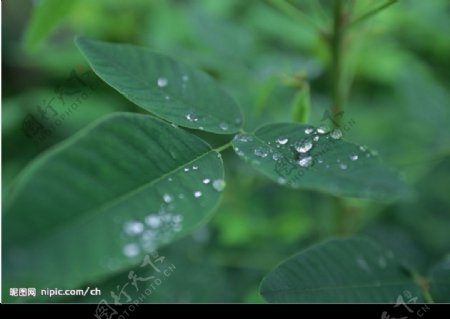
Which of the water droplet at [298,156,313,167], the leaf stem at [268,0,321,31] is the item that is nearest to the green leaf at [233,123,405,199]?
the water droplet at [298,156,313,167]

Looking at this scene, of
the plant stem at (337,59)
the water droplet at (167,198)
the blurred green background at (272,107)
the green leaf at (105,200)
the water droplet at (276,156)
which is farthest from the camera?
the blurred green background at (272,107)

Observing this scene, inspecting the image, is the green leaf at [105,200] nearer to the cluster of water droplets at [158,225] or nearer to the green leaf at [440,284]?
the cluster of water droplets at [158,225]

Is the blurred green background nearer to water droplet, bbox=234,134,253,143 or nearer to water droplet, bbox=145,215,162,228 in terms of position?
water droplet, bbox=234,134,253,143

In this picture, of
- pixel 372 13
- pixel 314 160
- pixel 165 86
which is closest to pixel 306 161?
pixel 314 160

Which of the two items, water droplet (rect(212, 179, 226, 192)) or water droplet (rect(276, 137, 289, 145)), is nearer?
water droplet (rect(212, 179, 226, 192))

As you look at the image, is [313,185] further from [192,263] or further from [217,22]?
[217,22]

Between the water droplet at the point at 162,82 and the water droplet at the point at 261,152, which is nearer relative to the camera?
the water droplet at the point at 261,152

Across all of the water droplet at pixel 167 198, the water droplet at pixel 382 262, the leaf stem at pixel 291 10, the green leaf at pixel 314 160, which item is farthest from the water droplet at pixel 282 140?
the leaf stem at pixel 291 10
